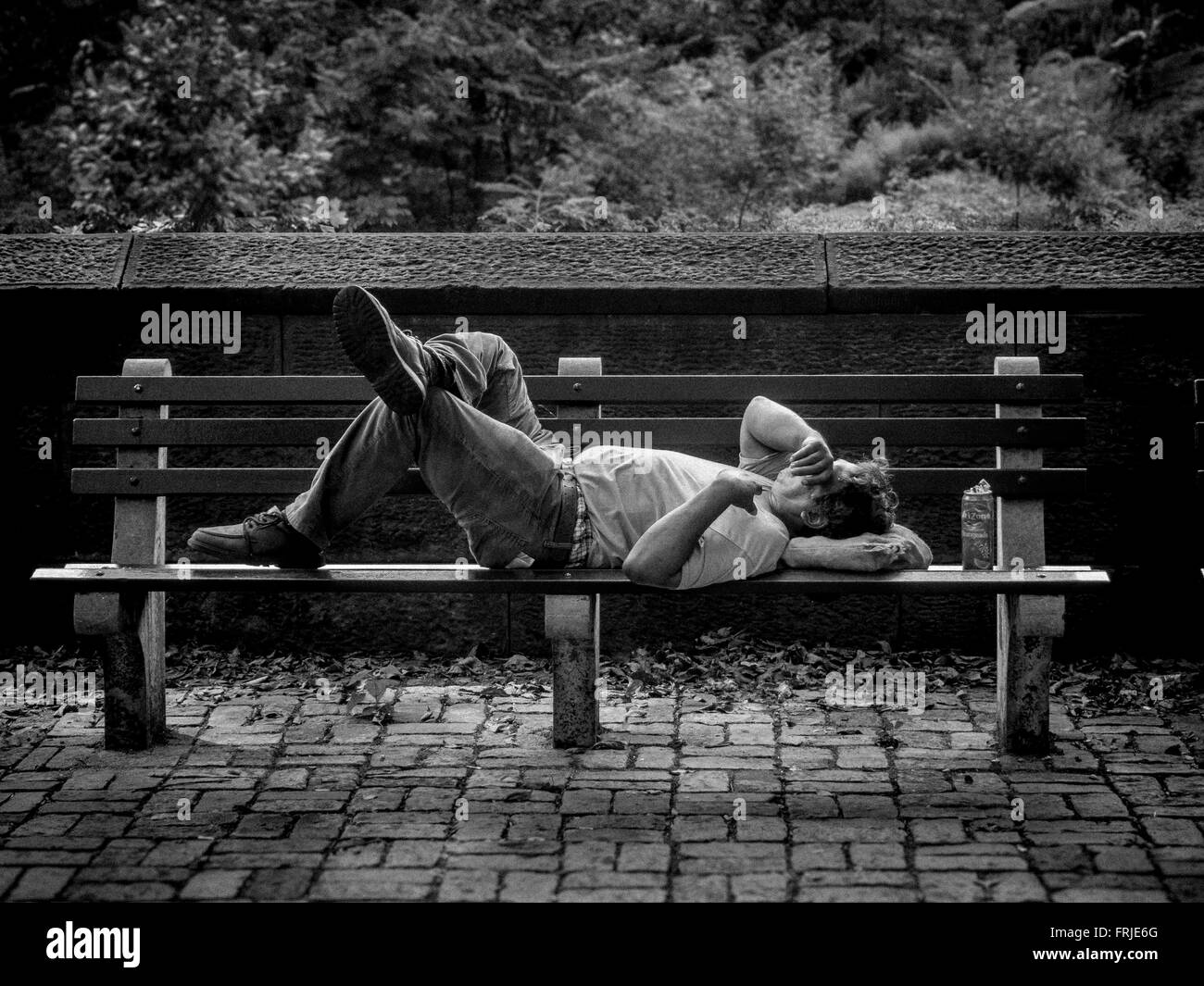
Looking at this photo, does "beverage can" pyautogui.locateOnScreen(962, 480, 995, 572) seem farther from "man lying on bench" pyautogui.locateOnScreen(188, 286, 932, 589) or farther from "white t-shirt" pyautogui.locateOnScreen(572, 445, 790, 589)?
"white t-shirt" pyautogui.locateOnScreen(572, 445, 790, 589)

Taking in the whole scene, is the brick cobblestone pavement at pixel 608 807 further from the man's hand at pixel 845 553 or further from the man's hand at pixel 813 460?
the man's hand at pixel 813 460

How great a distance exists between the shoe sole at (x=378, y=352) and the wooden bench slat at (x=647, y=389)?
2.40 feet

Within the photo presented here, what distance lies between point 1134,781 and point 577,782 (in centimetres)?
161

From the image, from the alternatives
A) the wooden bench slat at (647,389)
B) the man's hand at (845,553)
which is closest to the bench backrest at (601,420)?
the wooden bench slat at (647,389)

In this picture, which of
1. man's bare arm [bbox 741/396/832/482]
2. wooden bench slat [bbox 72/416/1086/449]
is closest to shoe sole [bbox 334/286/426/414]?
wooden bench slat [bbox 72/416/1086/449]

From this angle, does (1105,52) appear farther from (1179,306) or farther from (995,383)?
(995,383)

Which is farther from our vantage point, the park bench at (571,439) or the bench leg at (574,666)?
the bench leg at (574,666)

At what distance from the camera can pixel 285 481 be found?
4.62 metres

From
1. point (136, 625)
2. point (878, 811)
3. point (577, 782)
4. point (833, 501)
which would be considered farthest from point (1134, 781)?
point (136, 625)

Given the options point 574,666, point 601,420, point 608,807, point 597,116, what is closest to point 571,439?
point 601,420

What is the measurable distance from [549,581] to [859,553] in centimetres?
88

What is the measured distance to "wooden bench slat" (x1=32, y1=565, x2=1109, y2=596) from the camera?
397 centimetres

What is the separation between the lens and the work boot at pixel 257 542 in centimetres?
417

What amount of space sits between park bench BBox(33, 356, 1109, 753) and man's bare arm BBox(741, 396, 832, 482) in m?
0.23
